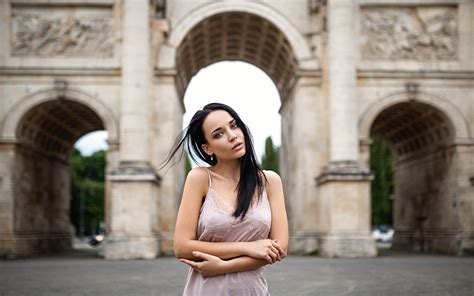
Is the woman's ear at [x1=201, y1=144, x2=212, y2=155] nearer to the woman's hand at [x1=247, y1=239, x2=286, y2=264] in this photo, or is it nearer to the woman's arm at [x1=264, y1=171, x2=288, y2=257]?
the woman's arm at [x1=264, y1=171, x2=288, y2=257]

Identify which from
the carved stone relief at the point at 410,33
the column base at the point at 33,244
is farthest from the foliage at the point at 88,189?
the carved stone relief at the point at 410,33

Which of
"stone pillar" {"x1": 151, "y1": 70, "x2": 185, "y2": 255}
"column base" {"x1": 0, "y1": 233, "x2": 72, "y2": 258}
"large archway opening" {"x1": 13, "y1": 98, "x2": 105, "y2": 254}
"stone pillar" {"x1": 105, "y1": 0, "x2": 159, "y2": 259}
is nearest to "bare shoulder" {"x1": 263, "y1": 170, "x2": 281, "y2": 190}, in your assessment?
"stone pillar" {"x1": 105, "y1": 0, "x2": 159, "y2": 259}

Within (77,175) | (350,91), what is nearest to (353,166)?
(350,91)

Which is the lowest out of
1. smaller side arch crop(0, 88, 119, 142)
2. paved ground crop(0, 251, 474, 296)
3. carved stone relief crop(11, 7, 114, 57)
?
paved ground crop(0, 251, 474, 296)

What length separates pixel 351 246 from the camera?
23609 mm

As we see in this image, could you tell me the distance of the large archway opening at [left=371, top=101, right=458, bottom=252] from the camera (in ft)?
86.7

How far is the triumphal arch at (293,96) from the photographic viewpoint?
79.4 ft

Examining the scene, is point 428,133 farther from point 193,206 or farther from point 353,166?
point 193,206

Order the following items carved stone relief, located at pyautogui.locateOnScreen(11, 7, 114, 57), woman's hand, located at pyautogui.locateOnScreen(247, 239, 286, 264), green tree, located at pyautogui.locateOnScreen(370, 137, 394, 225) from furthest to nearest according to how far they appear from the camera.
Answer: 1. green tree, located at pyautogui.locateOnScreen(370, 137, 394, 225)
2. carved stone relief, located at pyautogui.locateOnScreen(11, 7, 114, 57)
3. woman's hand, located at pyautogui.locateOnScreen(247, 239, 286, 264)

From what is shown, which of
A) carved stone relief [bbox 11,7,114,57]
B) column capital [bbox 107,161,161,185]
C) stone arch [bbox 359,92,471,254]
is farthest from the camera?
stone arch [bbox 359,92,471,254]

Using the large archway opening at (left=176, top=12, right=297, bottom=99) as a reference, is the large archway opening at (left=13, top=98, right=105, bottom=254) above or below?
below

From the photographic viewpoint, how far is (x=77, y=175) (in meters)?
79.2

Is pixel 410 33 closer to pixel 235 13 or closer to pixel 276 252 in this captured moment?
pixel 235 13

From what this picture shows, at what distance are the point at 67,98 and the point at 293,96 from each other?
9.62m
